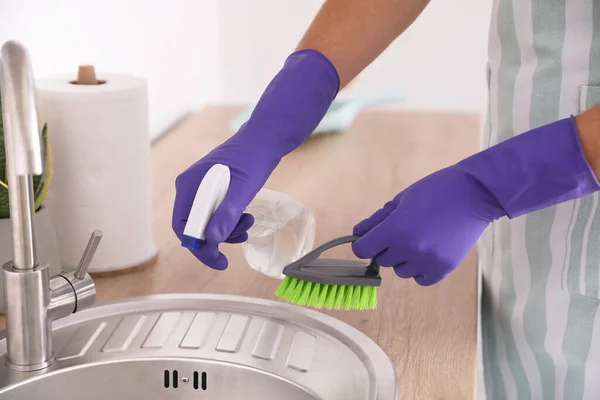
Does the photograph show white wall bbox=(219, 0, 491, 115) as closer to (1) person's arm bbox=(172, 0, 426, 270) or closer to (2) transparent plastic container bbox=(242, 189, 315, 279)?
(1) person's arm bbox=(172, 0, 426, 270)

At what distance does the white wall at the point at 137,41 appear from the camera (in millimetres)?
1190

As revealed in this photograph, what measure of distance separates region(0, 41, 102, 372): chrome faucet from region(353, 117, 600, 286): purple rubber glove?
0.30m

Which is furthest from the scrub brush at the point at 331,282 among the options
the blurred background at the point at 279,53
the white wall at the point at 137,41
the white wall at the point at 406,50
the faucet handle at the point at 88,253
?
the white wall at the point at 406,50

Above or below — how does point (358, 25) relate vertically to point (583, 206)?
above

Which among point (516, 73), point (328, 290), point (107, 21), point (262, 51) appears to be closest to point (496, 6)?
point (516, 73)

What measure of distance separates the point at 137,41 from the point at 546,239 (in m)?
1.02

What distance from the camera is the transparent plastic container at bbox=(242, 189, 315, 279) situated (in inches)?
35.9

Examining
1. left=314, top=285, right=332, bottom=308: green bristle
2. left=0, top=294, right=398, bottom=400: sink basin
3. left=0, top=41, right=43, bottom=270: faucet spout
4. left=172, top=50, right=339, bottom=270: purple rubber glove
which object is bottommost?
left=0, top=294, right=398, bottom=400: sink basin

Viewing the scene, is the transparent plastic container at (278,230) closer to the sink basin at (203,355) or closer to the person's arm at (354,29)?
the sink basin at (203,355)

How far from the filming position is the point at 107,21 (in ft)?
4.83

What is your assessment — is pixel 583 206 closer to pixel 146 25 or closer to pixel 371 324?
pixel 371 324

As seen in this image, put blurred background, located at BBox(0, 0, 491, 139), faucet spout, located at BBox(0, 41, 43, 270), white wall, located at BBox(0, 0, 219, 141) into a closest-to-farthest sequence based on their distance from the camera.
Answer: faucet spout, located at BBox(0, 41, 43, 270), white wall, located at BBox(0, 0, 219, 141), blurred background, located at BBox(0, 0, 491, 139)

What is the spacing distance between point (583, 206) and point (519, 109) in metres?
0.14

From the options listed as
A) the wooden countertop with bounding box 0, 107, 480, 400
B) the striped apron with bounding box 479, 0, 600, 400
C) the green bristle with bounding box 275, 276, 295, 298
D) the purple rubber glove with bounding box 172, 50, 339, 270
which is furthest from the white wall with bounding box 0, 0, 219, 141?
the striped apron with bounding box 479, 0, 600, 400
